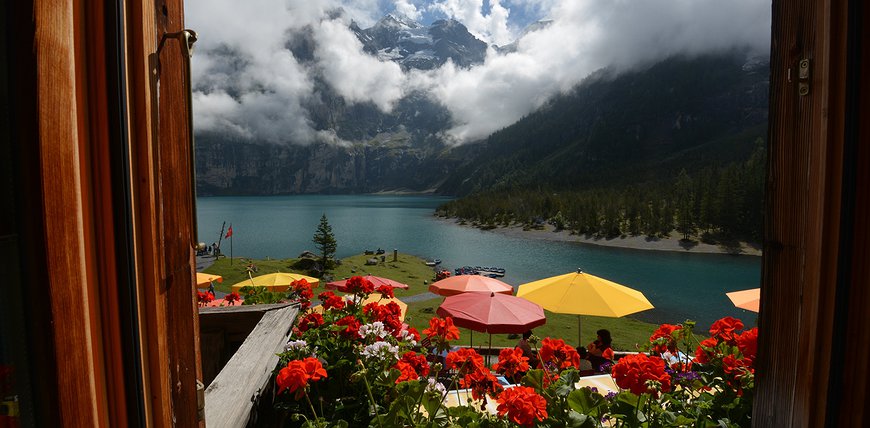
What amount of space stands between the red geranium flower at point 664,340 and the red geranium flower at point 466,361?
1.16 metres

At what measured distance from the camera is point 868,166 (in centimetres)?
75

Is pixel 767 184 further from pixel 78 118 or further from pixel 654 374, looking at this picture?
pixel 78 118

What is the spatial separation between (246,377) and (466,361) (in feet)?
3.25

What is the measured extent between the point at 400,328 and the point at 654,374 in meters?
1.35

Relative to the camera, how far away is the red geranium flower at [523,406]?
1.43m

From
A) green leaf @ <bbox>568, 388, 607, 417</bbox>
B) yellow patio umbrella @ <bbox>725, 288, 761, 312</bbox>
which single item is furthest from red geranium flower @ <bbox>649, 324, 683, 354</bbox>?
yellow patio umbrella @ <bbox>725, 288, 761, 312</bbox>

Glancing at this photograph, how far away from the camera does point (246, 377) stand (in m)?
1.89

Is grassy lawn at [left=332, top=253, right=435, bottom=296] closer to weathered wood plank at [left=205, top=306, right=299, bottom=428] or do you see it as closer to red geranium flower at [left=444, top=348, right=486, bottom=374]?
weathered wood plank at [left=205, top=306, right=299, bottom=428]

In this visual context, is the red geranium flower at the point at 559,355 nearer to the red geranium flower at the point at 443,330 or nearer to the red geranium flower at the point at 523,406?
the red geranium flower at the point at 443,330

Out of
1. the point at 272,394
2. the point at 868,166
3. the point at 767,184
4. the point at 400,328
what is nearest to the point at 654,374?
the point at 767,184

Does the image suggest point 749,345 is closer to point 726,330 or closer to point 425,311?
point 726,330

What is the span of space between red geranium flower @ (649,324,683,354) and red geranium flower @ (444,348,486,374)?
1158mm

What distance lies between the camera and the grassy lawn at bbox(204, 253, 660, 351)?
50.5 feet

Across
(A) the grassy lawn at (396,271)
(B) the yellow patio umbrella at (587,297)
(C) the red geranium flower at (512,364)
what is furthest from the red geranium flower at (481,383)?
(A) the grassy lawn at (396,271)
